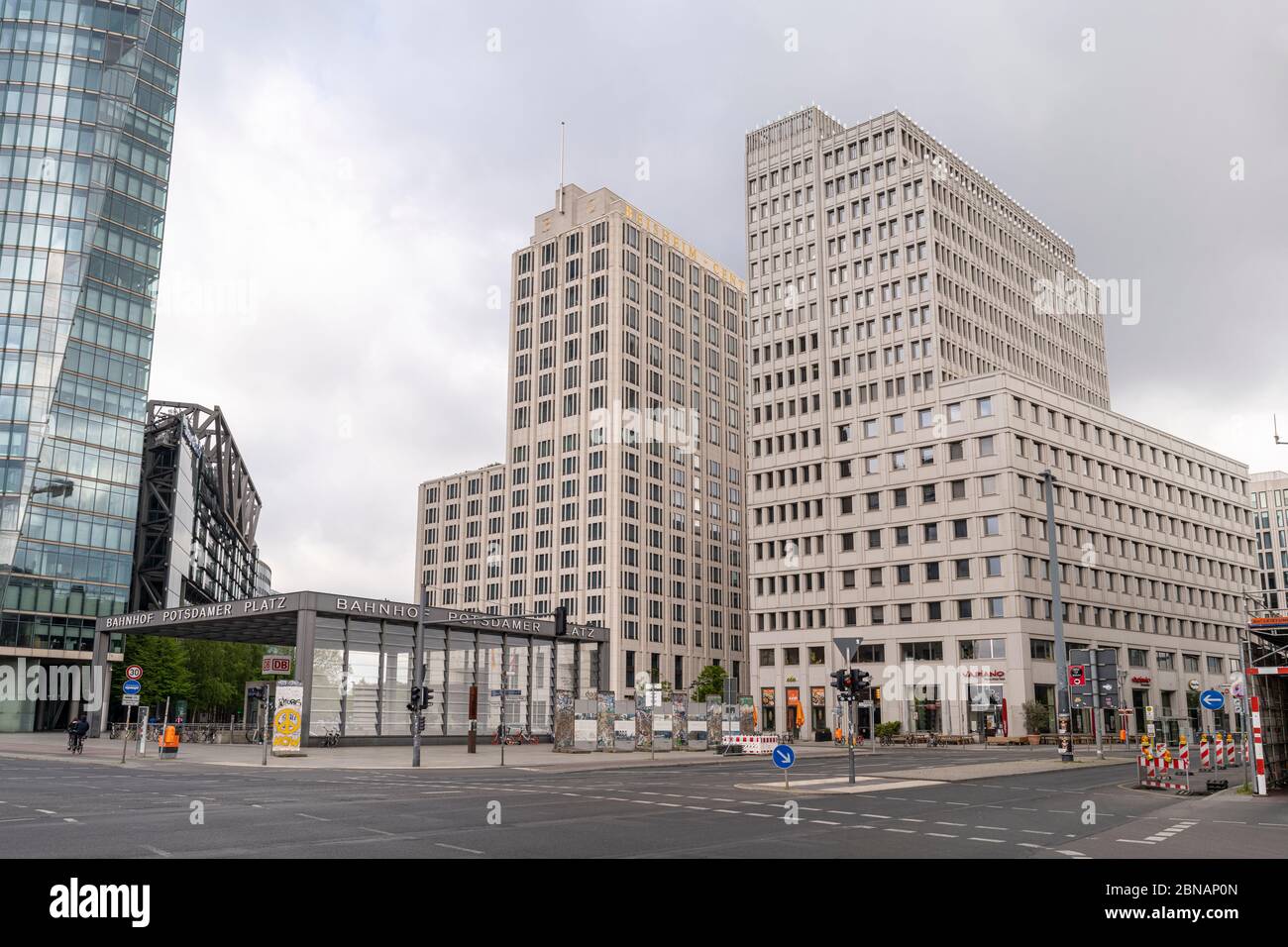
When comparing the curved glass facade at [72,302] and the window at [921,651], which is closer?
the curved glass facade at [72,302]

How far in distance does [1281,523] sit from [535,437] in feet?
394

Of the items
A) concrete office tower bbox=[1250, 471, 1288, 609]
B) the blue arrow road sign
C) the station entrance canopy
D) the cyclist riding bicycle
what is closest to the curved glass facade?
the station entrance canopy

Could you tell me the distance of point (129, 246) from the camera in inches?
3558

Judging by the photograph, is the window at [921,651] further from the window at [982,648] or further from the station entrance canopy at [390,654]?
the station entrance canopy at [390,654]

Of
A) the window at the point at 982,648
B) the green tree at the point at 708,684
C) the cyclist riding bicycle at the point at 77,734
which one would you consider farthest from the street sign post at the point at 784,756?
the green tree at the point at 708,684

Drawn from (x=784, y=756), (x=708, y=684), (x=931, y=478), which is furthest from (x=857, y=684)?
(x=708, y=684)

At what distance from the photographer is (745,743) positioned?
177 feet

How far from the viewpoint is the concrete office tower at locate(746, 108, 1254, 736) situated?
8356 centimetres

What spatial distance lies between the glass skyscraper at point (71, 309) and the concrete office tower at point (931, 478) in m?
58.7

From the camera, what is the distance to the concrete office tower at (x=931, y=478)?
8356cm

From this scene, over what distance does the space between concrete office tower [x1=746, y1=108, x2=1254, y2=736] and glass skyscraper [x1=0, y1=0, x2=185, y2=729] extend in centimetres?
5873

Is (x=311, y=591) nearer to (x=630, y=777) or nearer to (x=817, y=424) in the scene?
(x=630, y=777)
